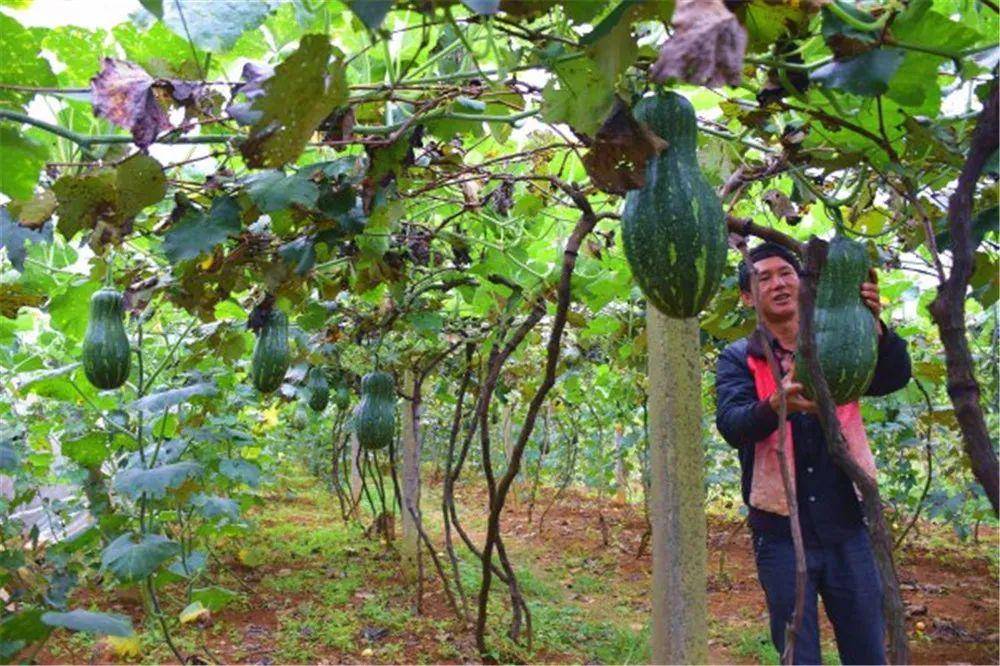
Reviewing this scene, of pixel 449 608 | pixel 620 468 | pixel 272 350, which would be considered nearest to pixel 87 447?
pixel 272 350

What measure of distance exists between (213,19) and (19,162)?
54cm

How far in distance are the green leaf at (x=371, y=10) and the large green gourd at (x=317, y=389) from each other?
5.08 metres

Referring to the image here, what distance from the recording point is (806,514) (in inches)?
100

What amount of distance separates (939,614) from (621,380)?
2.87 meters

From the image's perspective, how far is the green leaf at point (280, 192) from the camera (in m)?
1.63

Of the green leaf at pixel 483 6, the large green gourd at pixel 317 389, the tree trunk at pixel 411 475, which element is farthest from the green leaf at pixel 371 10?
the large green gourd at pixel 317 389

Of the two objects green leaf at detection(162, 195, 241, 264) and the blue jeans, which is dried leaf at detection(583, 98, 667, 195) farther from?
the blue jeans

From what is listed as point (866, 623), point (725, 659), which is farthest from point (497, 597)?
point (866, 623)

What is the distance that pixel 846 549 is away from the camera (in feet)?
8.24

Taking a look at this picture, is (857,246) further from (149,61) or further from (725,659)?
(725,659)

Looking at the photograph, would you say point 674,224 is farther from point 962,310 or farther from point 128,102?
point 128,102

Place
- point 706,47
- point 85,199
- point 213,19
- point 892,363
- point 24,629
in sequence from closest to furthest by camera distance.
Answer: point 706,47, point 213,19, point 85,199, point 24,629, point 892,363

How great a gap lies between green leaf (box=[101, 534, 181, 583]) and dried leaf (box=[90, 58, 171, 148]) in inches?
71.7

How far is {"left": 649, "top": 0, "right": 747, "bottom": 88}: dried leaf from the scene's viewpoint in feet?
2.78
